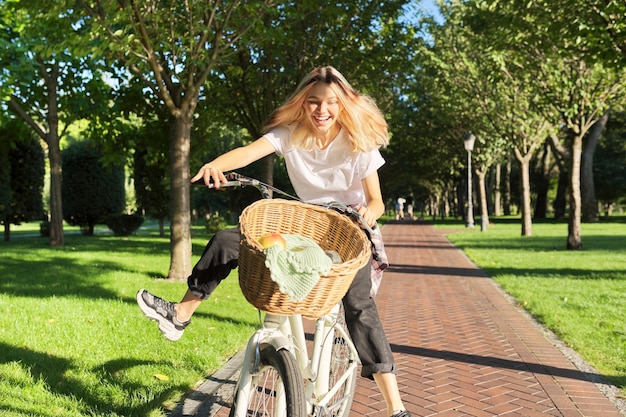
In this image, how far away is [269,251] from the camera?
2.24 m

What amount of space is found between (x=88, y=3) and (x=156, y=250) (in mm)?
9451

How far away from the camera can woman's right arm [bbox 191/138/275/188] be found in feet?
8.87

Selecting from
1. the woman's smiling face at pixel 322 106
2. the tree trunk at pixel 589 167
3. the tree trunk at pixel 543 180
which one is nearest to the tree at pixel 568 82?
the woman's smiling face at pixel 322 106

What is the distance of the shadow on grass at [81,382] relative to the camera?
3986 mm

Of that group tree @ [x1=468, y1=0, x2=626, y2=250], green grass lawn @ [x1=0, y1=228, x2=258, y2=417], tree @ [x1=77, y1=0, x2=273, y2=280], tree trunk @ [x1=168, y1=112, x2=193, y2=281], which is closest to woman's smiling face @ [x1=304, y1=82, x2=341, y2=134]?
green grass lawn @ [x1=0, y1=228, x2=258, y2=417]

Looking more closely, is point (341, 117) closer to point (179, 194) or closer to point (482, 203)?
point (179, 194)

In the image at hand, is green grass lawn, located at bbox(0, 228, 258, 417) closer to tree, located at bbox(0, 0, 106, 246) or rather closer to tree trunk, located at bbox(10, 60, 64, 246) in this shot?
tree, located at bbox(0, 0, 106, 246)

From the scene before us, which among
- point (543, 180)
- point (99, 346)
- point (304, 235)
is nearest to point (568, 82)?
point (99, 346)

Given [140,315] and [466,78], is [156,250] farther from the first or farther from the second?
[466,78]

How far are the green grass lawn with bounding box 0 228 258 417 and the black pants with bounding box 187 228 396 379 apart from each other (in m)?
1.45

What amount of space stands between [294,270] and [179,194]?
27.4 feet

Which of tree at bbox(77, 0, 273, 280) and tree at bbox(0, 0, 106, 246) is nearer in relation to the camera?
tree at bbox(77, 0, 273, 280)

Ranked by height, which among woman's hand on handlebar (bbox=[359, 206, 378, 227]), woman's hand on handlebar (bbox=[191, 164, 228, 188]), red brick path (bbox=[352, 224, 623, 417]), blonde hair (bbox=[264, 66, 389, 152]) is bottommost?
red brick path (bbox=[352, 224, 623, 417])

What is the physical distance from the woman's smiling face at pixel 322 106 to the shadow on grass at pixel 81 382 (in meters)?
2.14
